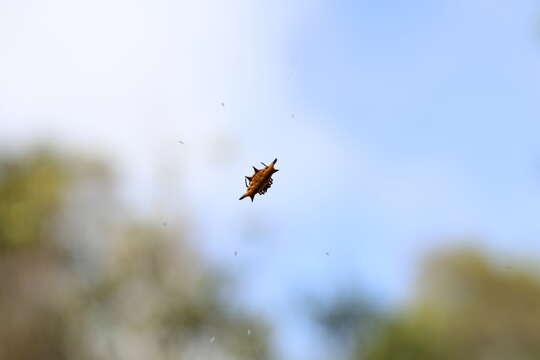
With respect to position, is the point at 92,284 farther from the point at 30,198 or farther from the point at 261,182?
the point at 261,182

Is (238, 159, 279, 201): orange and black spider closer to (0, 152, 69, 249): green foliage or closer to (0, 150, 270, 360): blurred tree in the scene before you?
(0, 150, 270, 360): blurred tree

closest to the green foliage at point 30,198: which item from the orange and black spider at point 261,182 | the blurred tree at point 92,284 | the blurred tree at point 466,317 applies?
the blurred tree at point 92,284

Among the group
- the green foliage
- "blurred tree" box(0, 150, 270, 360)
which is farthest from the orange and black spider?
the green foliage

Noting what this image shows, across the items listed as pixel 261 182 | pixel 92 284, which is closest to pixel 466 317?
pixel 92 284

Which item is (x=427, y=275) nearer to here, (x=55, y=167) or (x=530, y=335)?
(x=530, y=335)

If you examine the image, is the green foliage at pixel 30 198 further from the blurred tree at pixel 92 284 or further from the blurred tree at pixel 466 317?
the blurred tree at pixel 466 317
